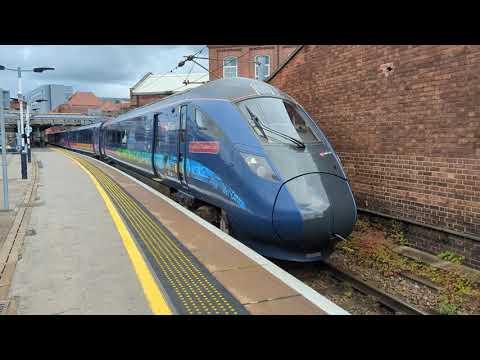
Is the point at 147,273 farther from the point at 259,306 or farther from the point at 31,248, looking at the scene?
the point at 31,248

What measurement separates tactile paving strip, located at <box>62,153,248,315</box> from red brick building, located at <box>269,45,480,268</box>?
4.23 metres

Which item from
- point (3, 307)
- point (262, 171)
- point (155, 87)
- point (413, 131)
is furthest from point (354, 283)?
point (155, 87)

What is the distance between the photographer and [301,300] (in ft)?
12.2

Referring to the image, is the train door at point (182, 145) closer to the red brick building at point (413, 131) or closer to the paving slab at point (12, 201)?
the paving slab at point (12, 201)

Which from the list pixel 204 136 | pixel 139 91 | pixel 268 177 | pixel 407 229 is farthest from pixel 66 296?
pixel 139 91

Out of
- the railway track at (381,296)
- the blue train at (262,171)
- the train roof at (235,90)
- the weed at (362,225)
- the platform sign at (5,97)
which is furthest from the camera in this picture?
the platform sign at (5,97)

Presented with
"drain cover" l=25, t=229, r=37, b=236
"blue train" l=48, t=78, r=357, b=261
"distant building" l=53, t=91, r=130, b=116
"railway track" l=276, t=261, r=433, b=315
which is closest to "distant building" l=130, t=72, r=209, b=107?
"blue train" l=48, t=78, r=357, b=261

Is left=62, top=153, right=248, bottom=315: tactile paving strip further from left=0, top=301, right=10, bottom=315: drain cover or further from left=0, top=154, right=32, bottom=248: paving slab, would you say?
left=0, top=154, right=32, bottom=248: paving slab

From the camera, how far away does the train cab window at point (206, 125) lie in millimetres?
6496

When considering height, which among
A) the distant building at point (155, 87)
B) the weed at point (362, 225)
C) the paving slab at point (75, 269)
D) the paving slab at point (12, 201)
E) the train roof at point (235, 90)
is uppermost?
the distant building at point (155, 87)

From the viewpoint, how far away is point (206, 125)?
6.86m

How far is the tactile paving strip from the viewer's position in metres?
3.62

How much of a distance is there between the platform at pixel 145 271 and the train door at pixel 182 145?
826mm

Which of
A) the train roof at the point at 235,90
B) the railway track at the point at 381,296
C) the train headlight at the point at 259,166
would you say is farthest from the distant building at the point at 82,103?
the railway track at the point at 381,296
